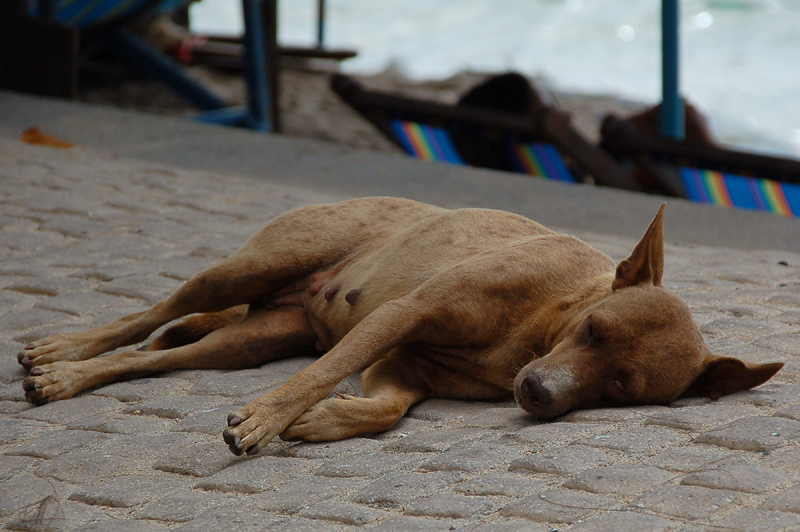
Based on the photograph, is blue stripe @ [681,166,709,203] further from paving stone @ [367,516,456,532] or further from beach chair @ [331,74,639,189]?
paving stone @ [367,516,456,532]

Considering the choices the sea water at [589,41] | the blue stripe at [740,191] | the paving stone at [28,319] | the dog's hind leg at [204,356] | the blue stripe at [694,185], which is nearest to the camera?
the dog's hind leg at [204,356]

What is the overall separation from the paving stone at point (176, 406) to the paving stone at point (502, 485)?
4.24 feet

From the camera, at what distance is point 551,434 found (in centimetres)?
289

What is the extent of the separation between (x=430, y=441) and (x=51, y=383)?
1.76 m

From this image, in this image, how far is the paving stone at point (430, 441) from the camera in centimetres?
291

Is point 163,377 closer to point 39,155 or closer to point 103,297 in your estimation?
point 103,297

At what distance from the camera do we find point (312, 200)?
7.31m

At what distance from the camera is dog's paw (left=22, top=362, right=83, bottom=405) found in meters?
3.57

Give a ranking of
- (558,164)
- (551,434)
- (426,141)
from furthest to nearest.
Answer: (426,141) → (558,164) → (551,434)

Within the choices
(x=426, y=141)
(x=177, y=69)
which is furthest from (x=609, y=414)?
(x=177, y=69)

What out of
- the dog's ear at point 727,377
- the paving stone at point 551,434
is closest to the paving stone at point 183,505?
the paving stone at point 551,434

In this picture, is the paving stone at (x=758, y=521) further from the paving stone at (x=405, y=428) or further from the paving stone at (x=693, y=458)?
the paving stone at (x=405, y=428)

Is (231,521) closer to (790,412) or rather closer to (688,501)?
(688,501)

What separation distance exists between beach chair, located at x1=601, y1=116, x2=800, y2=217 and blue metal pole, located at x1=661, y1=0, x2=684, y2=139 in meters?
0.56
